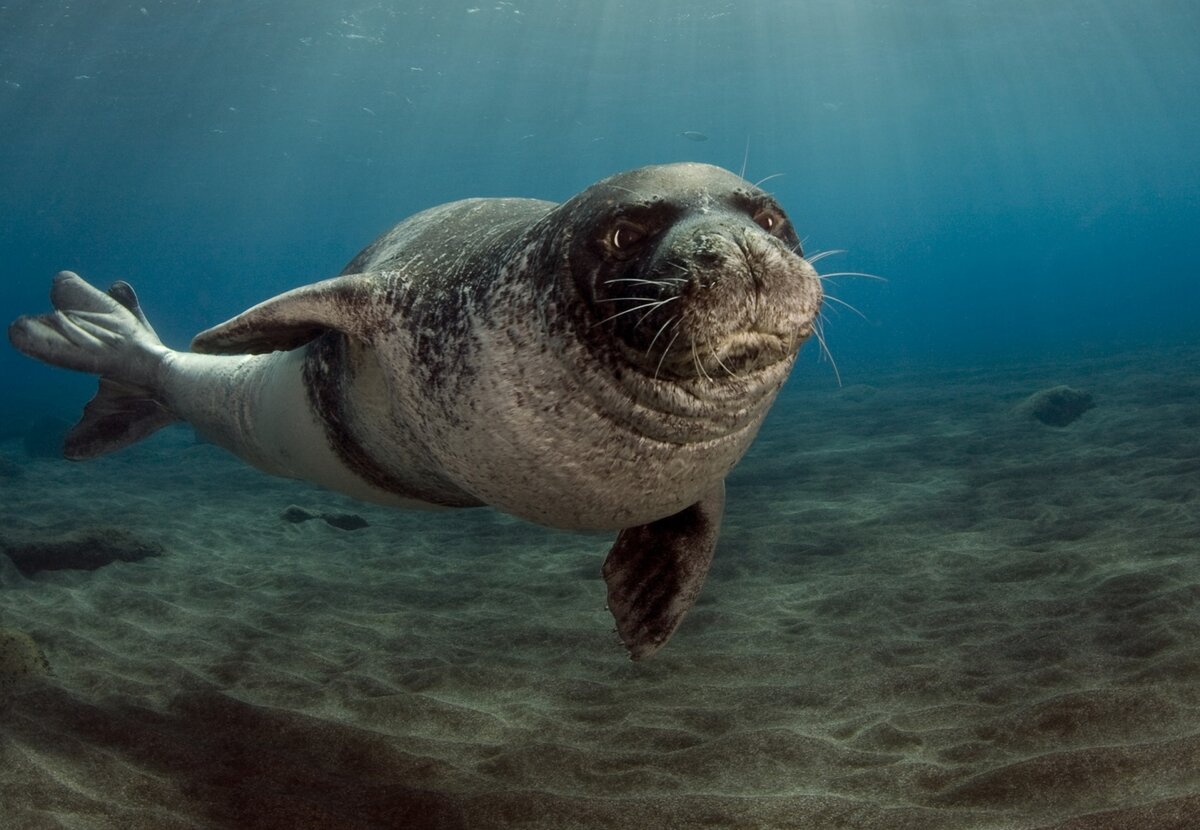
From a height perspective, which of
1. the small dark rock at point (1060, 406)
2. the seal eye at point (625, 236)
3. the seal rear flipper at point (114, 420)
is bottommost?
the small dark rock at point (1060, 406)

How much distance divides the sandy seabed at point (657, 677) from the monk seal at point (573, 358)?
843 millimetres

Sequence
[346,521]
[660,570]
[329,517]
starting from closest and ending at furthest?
[660,570], [346,521], [329,517]

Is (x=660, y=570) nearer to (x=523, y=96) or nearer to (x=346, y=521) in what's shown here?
(x=346, y=521)

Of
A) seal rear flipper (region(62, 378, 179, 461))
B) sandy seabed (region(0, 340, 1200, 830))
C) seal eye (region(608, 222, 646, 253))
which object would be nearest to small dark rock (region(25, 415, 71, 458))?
sandy seabed (region(0, 340, 1200, 830))

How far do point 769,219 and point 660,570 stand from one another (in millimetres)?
1772

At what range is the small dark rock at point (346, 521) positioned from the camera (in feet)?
30.9

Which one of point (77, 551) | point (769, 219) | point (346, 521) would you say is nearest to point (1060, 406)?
point (346, 521)

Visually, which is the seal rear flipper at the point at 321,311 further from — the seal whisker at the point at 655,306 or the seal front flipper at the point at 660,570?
the seal front flipper at the point at 660,570

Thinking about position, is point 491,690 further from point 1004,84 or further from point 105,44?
point 1004,84

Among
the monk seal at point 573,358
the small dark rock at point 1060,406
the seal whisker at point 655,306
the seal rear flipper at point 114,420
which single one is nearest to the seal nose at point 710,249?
the monk seal at point 573,358

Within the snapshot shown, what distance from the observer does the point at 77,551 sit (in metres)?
7.13

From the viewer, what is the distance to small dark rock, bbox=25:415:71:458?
16141mm

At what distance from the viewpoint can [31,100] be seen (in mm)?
32719

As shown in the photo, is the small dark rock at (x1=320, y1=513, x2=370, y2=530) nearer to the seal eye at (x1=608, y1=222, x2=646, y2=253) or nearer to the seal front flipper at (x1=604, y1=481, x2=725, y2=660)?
the seal front flipper at (x1=604, y1=481, x2=725, y2=660)
